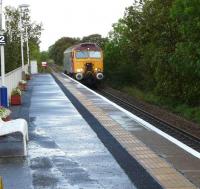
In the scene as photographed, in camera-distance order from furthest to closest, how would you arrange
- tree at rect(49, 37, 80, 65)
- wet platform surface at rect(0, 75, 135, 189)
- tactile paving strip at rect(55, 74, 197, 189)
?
tree at rect(49, 37, 80, 65) < wet platform surface at rect(0, 75, 135, 189) < tactile paving strip at rect(55, 74, 197, 189)

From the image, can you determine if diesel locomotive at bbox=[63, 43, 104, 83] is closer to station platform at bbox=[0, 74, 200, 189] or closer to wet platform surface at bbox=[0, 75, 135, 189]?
station platform at bbox=[0, 74, 200, 189]

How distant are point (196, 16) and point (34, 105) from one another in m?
10.9

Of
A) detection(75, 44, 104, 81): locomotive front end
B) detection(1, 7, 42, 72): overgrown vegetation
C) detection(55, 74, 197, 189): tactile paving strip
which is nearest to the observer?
detection(55, 74, 197, 189): tactile paving strip

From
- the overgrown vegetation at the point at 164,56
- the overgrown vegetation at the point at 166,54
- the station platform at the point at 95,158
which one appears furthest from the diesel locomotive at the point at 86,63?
the station platform at the point at 95,158

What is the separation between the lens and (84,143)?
12.1m

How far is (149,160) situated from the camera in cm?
1020

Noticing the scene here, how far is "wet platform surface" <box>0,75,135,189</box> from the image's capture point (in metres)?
8.60

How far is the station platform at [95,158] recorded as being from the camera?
8633 mm

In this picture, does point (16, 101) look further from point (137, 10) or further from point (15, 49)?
point (15, 49)

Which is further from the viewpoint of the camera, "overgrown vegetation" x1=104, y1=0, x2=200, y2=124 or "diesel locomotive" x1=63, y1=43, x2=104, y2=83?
"diesel locomotive" x1=63, y1=43, x2=104, y2=83

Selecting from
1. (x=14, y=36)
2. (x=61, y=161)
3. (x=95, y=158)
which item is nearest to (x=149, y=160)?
(x=95, y=158)

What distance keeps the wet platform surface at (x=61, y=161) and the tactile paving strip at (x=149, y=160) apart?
0.46m

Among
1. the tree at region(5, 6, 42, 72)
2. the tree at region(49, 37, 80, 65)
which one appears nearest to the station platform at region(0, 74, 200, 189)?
the tree at region(5, 6, 42, 72)

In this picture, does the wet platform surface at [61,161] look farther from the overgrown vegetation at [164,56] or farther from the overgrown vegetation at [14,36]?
the overgrown vegetation at [14,36]
